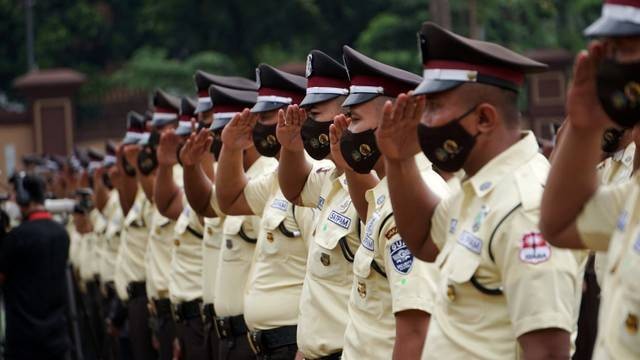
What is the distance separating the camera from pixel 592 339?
869cm

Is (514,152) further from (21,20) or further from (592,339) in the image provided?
(21,20)

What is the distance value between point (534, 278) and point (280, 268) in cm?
312

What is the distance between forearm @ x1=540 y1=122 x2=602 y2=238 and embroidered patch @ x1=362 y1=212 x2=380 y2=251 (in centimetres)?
140

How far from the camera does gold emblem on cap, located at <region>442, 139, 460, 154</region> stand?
14.6ft

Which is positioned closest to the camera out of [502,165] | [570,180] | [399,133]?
[570,180]


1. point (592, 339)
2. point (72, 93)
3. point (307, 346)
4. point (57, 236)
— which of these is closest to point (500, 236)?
point (307, 346)

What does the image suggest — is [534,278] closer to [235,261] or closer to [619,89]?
[619,89]

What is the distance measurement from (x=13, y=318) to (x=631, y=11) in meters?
8.83

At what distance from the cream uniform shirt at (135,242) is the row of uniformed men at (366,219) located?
1163mm

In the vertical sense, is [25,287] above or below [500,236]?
below

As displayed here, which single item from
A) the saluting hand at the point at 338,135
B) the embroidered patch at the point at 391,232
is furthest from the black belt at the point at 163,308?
the embroidered patch at the point at 391,232

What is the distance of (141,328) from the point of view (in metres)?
11.4

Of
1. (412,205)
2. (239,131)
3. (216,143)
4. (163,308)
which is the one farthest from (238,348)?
(412,205)

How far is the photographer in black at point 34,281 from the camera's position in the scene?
1148 centimetres
